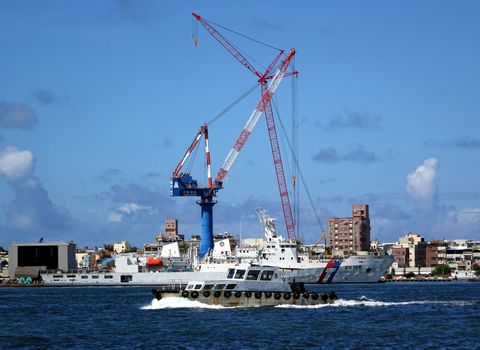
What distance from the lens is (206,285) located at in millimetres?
87625

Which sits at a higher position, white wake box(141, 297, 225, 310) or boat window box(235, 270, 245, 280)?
boat window box(235, 270, 245, 280)

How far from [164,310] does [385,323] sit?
71.4 feet

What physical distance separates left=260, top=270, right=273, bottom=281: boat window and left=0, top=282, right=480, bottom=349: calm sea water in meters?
3.47

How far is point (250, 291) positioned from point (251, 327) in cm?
1440

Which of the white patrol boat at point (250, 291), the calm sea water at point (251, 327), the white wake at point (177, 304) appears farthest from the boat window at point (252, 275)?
the white wake at point (177, 304)

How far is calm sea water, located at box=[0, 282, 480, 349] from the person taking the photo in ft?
210

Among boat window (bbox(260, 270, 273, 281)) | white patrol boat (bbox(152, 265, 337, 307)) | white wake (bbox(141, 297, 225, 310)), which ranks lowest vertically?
white wake (bbox(141, 297, 225, 310))

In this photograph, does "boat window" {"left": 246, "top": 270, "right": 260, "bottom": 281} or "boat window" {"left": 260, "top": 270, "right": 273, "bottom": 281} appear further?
"boat window" {"left": 260, "top": 270, "right": 273, "bottom": 281}

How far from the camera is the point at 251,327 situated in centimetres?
7244

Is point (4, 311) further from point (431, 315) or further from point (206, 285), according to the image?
point (431, 315)

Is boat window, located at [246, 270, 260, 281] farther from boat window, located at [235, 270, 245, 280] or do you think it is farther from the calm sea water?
the calm sea water

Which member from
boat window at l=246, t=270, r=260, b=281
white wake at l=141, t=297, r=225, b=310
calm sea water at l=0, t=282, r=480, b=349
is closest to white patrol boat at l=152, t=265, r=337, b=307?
boat window at l=246, t=270, r=260, b=281

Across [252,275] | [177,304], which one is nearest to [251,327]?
[252,275]

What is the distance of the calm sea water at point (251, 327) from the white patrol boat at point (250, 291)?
2.65 ft
